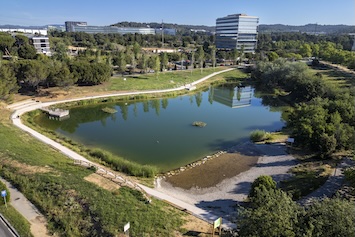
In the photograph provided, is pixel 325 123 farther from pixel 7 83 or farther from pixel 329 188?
pixel 7 83

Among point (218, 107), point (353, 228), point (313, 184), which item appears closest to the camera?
point (353, 228)

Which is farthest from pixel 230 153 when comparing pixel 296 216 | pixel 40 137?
pixel 40 137

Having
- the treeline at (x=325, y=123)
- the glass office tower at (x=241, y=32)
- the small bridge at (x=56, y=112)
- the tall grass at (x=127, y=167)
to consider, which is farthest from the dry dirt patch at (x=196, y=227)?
the glass office tower at (x=241, y=32)

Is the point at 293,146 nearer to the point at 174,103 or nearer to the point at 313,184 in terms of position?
the point at 313,184

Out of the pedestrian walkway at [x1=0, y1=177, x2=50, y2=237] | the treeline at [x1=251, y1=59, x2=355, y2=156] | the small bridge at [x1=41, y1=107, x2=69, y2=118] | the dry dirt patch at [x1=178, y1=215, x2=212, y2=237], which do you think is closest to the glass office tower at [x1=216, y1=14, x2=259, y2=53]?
the treeline at [x1=251, y1=59, x2=355, y2=156]

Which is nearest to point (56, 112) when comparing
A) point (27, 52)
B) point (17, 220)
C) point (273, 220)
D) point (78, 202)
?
point (78, 202)

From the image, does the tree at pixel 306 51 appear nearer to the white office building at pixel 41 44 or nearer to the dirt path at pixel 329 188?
the dirt path at pixel 329 188

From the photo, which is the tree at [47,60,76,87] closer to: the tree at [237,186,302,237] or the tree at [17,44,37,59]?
the tree at [17,44,37,59]
